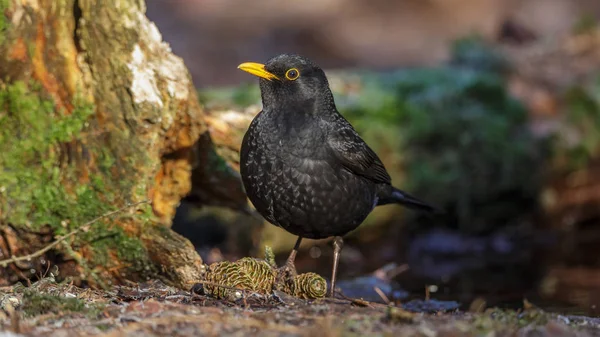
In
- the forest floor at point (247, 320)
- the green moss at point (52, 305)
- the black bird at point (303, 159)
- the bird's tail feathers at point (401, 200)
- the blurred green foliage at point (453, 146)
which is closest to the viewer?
the forest floor at point (247, 320)

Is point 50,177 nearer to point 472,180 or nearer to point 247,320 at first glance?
point 247,320

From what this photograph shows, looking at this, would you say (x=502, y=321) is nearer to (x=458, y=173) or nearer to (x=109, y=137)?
(x=109, y=137)

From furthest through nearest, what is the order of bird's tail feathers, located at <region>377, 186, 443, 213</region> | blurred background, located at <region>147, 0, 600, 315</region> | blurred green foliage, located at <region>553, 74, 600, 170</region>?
blurred green foliage, located at <region>553, 74, 600, 170</region>
blurred background, located at <region>147, 0, 600, 315</region>
bird's tail feathers, located at <region>377, 186, 443, 213</region>

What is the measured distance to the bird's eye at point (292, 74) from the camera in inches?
229

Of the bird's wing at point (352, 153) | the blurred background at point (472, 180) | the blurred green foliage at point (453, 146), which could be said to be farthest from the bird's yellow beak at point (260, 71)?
the blurred green foliage at point (453, 146)

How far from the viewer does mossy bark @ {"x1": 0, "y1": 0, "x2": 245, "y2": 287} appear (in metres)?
5.62

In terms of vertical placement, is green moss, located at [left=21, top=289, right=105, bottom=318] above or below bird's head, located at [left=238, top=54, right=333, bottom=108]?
below

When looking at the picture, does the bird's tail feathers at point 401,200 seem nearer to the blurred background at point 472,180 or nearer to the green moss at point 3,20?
the blurred background at point 472,180

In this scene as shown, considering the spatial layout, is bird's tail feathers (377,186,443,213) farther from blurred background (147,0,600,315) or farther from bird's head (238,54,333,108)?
bird's head (238,54,333,108)

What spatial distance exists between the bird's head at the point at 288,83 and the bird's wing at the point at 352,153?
0.30 metres

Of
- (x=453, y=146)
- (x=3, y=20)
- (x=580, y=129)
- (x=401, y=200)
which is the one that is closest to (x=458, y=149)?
(x=453, y=146)

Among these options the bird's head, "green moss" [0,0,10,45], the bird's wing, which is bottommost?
the bird's wing

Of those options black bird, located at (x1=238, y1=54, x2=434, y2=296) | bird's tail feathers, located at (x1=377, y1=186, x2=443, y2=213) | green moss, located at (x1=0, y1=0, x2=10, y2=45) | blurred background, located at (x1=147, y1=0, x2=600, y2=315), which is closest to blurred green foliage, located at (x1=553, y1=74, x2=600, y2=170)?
blurred background, located at (x1=147, y1=0, x2=600, y2=315)

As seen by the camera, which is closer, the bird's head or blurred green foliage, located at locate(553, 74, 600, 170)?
the bird's head
